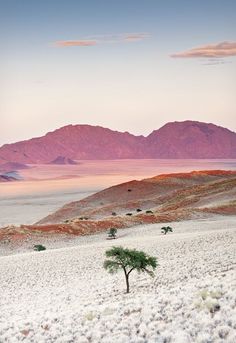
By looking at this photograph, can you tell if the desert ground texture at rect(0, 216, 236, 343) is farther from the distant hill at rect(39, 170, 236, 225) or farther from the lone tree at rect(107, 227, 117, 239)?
the distant hill at rect(39, 170, 236, 225)

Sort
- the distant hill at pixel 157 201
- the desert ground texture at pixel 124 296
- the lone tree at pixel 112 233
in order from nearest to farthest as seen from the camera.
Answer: the desert ground texture at pixel 124 296 → the lone tree at pixel 112 233 → the distant hill at pixel 157 201

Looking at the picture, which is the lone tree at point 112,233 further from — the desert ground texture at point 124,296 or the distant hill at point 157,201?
the desert ground texture at point 124,296

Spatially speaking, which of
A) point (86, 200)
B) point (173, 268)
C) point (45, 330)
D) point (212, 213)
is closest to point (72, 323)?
point (45, 330)

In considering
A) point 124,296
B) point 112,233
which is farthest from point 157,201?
point 124,296

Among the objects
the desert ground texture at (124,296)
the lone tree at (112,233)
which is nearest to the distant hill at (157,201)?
the lone tree at (112,233)

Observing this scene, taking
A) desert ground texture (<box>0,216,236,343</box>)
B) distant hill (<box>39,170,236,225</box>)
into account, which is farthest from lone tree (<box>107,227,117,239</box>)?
desert ground texture (<box>0,216,236,343</box>)

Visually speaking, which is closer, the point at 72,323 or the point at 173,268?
the point at 72,323

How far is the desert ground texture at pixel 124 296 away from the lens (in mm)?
13273

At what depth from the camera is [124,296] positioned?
20766mm

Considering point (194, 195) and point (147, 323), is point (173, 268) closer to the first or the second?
point (147, 323)

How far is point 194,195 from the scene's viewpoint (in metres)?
108

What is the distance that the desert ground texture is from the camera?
1327 cm

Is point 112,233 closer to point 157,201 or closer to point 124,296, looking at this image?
point 124,296

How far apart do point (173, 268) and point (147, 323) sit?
1409 cm
